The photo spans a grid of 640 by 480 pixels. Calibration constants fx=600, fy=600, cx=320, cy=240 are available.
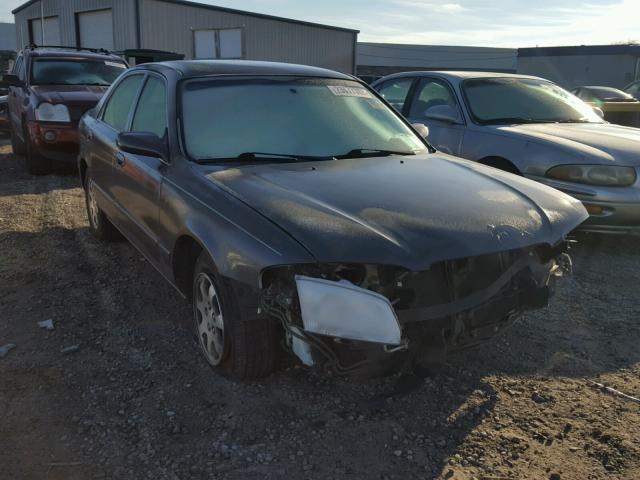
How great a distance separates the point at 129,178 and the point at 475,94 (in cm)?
374

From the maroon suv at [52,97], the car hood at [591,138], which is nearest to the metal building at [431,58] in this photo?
the maroon suv at [52,97]

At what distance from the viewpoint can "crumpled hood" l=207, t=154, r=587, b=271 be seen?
244 centimetres

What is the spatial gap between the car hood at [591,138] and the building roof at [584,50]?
84.8 ft

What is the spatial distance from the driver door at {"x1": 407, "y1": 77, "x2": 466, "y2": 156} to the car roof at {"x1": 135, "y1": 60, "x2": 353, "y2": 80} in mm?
2013

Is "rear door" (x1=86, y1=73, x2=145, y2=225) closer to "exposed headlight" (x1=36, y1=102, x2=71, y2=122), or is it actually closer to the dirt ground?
the dirt ground

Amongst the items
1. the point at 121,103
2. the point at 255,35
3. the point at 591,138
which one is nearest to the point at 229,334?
the point at 121,103

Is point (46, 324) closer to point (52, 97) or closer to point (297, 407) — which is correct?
point (297, 407)

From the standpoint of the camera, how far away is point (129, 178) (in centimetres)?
406

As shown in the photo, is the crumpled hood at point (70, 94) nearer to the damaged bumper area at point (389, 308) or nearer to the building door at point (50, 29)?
the damaged bumper area at point (389, 308)

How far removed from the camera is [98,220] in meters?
5.38

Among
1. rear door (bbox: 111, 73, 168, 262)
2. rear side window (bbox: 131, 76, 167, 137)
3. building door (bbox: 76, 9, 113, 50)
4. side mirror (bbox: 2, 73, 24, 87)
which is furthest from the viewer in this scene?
building door (bbox: 76, 9, 113, 50)

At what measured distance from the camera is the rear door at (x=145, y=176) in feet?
11.9

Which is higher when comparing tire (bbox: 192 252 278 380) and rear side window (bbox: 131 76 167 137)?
rear side window (bbox: 131 76 167 137)

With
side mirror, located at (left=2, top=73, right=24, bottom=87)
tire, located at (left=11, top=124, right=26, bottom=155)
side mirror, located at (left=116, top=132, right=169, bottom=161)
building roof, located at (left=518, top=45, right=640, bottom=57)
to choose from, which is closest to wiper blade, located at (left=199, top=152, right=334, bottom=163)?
side mirror, located at (left=116, top=132, right=169, bottom=161)
